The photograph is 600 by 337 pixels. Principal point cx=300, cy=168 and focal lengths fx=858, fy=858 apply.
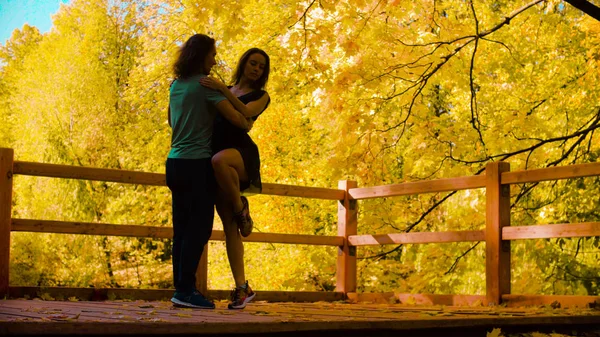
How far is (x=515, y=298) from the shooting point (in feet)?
22.8

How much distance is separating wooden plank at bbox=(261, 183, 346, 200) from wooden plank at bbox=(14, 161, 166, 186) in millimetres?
1149

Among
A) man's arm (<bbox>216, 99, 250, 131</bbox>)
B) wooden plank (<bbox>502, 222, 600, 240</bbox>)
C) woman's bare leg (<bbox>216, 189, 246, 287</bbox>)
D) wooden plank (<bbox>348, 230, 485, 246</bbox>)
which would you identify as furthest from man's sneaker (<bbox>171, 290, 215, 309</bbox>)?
wooden plank (<bbox>348, 230, 485, 246</bbox>)

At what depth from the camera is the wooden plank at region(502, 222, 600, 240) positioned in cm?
641

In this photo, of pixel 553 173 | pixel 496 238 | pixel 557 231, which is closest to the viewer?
pixel 557 231

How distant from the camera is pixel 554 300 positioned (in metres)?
6.67

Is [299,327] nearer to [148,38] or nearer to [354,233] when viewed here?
[354,233]

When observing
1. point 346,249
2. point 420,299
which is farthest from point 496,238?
point 346,249

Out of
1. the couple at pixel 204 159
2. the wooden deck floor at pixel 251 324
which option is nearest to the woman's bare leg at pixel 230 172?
the couple at pixel 204 159

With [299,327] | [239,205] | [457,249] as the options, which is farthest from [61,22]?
[299,327]

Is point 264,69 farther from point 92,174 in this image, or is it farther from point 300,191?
point 300,191

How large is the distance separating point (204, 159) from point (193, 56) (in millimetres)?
618

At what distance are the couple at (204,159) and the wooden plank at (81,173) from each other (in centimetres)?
200

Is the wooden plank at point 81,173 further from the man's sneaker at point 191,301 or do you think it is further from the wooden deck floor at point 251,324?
the wooden deck floor at point 251,324

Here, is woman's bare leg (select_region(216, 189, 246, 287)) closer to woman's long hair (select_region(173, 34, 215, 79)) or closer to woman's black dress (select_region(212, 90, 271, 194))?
woman's black dress (select_region(212, 90, 271, 194))
